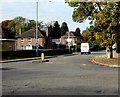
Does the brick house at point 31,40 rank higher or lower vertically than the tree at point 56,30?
lower

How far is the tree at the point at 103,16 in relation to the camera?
A: 2588 cm

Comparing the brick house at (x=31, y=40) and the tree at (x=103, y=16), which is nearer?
the tree at (x=103, y=16)

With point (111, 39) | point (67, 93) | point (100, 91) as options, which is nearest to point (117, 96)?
point (100, 91)

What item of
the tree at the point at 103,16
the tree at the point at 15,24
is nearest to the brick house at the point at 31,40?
the tree at the point at 15,24

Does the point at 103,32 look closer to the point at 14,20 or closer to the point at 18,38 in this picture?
the point at 18,38

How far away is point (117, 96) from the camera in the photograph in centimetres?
816

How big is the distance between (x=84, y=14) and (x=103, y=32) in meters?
3.58

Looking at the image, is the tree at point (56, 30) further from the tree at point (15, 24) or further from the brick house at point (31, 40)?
the brick house at point (31, 40)

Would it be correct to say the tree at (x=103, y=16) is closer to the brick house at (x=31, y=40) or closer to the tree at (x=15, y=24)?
the brick house at (x=31, y=40)

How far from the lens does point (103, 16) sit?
26.0 metres

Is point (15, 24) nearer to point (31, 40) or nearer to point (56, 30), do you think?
point (56, 30)

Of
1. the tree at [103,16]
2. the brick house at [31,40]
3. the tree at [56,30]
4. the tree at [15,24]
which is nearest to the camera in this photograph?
the tree at [103,16]

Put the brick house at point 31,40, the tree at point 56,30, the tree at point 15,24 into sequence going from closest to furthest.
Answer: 1. the brick house at point 31,40
2. the tree at point 15,24
3. the tree at point 56,30

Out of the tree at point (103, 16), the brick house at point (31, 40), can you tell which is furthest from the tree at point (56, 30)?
the tree at point (103, 16)
